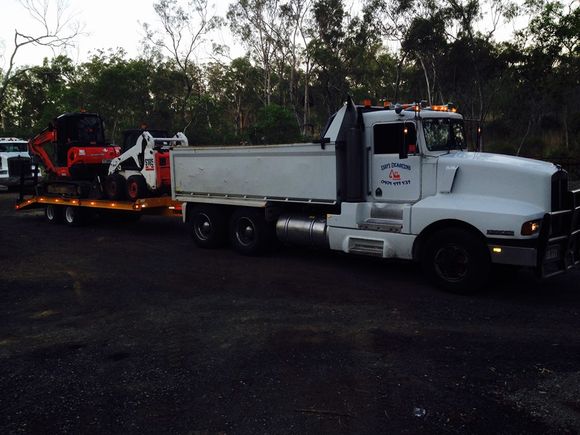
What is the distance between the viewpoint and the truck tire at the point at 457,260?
7641 millimetres

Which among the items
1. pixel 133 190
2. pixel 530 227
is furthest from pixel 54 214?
pixel 530 227

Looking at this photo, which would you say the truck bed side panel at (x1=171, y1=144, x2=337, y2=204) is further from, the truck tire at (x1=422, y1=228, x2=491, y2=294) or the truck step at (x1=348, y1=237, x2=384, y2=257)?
the truck tire at (x1=422, y1=228, x2=491, y2=294)

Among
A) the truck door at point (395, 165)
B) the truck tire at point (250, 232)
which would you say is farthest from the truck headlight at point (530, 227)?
the truck tire at point (250, 232)

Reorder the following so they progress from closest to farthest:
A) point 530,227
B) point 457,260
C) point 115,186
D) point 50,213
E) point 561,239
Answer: point 530,227 < point 561,239 < point 457,260 < point 115,186 < point 50,213

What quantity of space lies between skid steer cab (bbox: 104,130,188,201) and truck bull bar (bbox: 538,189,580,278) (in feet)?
29.9

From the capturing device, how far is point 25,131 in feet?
173

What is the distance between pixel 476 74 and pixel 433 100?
5.71 metres

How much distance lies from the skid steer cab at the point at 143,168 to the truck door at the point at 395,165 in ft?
20.6

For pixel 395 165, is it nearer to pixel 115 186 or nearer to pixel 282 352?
pixel 282 352

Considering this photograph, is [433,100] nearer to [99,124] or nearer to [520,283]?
[99,124]

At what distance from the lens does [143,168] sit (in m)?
13.8

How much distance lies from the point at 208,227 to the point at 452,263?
5.63 meters

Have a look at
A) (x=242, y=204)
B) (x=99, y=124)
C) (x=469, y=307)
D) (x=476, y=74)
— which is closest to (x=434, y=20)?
(x=476, y=74)

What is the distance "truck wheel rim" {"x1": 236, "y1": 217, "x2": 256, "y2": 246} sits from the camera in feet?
36.0
